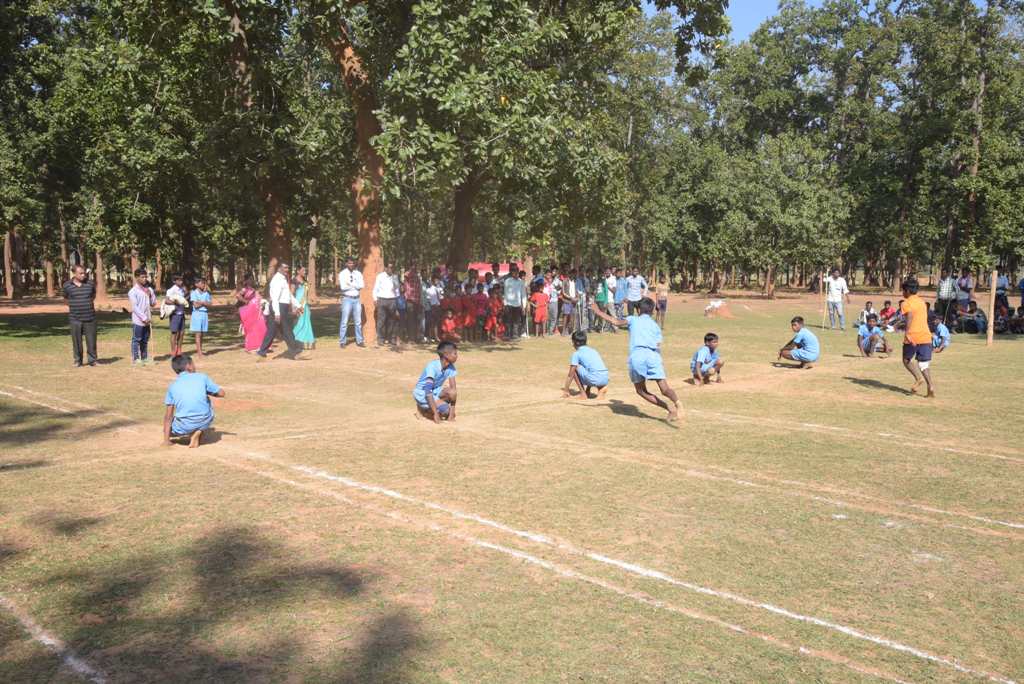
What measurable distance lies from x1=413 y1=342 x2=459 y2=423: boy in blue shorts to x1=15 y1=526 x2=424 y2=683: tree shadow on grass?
5.22 meters

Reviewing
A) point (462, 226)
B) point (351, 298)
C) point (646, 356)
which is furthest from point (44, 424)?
point (462, 226)

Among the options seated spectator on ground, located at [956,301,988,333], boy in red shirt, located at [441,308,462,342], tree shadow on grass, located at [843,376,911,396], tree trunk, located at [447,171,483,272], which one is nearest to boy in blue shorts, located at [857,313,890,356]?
tree shadow on grass, located at [843,376,911,396]

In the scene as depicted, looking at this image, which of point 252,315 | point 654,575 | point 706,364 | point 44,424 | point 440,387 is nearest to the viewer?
point 654,575

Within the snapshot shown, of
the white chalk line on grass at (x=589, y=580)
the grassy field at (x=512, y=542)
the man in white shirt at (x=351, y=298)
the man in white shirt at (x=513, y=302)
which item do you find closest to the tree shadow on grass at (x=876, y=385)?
the grassy field at (x=512, y=542)

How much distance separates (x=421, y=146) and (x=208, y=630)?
14637 mm

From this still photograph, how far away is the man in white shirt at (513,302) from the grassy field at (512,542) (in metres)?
11.1

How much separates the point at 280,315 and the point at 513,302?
23.6 ft

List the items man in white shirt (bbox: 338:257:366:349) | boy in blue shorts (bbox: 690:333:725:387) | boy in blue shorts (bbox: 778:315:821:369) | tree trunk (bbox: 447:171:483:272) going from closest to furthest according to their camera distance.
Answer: boy in blue shorts (bbox: 690:333:725:387), boy in blue shorts (bbox: 778:315:821:369), man in white shirt (bbox: 338:257:366:349), tree trunk (bbox: 447:171:483:272)

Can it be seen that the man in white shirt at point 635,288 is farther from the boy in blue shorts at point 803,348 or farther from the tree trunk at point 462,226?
the boy in blue shorts at point 803,348

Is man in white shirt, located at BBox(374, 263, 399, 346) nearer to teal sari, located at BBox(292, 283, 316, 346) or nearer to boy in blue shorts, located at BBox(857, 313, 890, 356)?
teal sari, located at BBox(292, 283, 316, 346)

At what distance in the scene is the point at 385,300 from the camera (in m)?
21.7

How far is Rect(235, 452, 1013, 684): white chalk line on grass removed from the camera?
502cm

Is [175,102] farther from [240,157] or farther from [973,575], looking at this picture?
[973,575]

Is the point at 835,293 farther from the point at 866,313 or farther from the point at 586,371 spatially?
the point at 586,371
